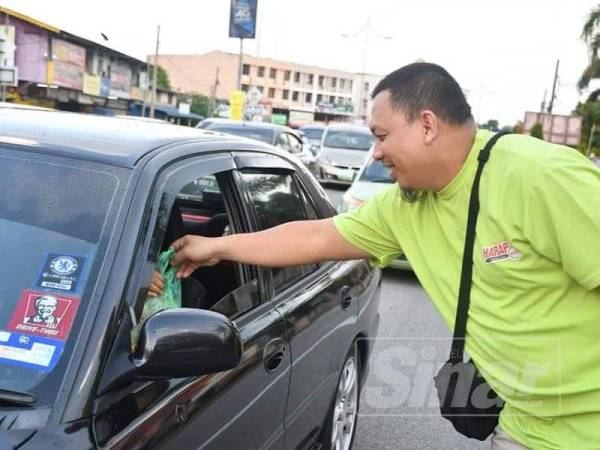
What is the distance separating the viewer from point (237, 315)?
7.59ft

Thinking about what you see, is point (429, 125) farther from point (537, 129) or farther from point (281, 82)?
point (281, 82)

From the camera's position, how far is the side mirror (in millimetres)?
1618

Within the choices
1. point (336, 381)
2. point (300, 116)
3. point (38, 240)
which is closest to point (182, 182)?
point (38, 240)

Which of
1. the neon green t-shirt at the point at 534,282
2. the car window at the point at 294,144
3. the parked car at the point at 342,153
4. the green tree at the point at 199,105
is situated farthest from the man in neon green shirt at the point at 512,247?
the green tree at the point at 199,105

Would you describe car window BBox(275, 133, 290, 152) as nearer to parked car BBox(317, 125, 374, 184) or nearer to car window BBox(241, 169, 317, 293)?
parked car BBox(317, 125, 374, 184)

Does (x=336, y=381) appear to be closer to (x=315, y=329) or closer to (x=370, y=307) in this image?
(x=315, y=329)

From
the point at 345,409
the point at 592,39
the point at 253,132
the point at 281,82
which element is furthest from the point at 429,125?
the point at 281,82

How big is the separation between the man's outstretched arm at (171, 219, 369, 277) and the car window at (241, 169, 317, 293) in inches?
10.2

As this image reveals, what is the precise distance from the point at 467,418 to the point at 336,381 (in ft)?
3.71

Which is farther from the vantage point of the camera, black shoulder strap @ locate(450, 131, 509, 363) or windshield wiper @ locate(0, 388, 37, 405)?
black shoulder strap @ locate(450, 131, 509, 363)

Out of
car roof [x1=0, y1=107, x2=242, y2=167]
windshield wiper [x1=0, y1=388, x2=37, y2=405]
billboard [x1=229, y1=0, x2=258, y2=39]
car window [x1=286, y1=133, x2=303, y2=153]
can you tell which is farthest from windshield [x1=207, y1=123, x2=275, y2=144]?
billboard [x1=229, y1=0, x2=258, y2=39]

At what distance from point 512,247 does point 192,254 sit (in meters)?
1.21

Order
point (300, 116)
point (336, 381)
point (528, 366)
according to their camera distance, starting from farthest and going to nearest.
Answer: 1. point (300, 116)
2. point (336, 381)
3. point (528, 366)

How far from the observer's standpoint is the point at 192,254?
95.5 inches
